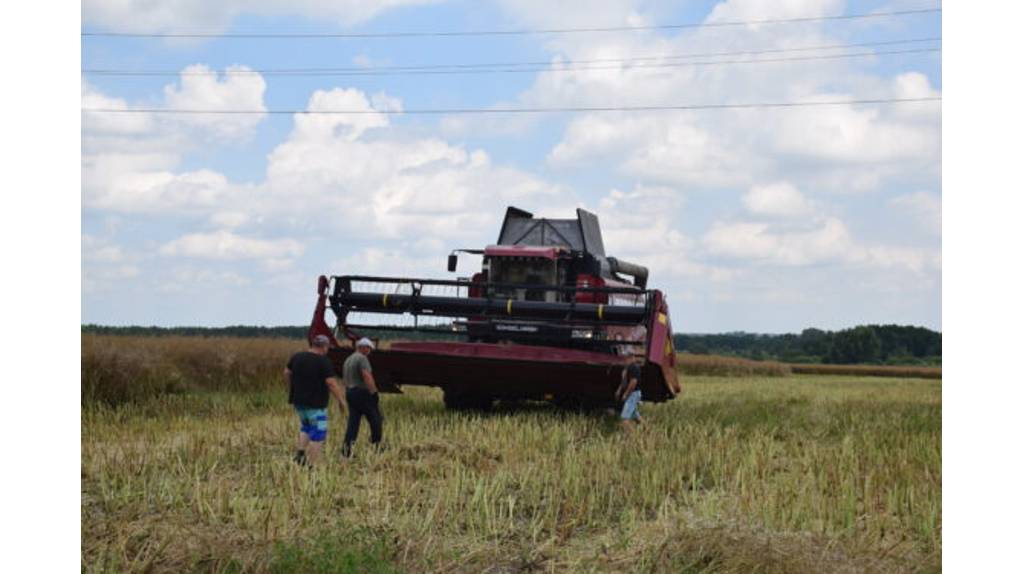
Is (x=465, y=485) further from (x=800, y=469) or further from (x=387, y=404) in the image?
(x=387, y=404)

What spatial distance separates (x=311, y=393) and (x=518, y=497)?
3014mm

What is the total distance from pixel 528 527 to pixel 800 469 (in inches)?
146

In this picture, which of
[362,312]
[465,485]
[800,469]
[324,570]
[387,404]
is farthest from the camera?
[387,404]

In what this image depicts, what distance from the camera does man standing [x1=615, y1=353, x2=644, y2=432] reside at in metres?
14.0

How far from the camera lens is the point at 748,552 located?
6945mm

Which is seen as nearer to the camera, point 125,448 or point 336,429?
point 125,448

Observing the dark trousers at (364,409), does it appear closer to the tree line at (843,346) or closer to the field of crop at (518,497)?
the field of crop at (518,497)

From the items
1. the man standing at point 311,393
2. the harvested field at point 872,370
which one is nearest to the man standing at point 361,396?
the man standing at point 311,393

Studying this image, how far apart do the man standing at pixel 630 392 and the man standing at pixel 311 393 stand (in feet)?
13.1

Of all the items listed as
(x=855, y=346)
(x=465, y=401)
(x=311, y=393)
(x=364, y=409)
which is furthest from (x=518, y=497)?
(x=855, y=346)

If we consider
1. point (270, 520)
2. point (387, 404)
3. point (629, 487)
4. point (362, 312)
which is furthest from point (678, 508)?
point (387, 404)

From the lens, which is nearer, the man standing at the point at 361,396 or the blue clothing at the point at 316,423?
the blue clothing at the point at 316,423

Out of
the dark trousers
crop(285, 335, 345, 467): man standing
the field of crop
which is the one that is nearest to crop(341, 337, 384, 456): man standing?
the dark trousers

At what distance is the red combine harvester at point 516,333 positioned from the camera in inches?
568
